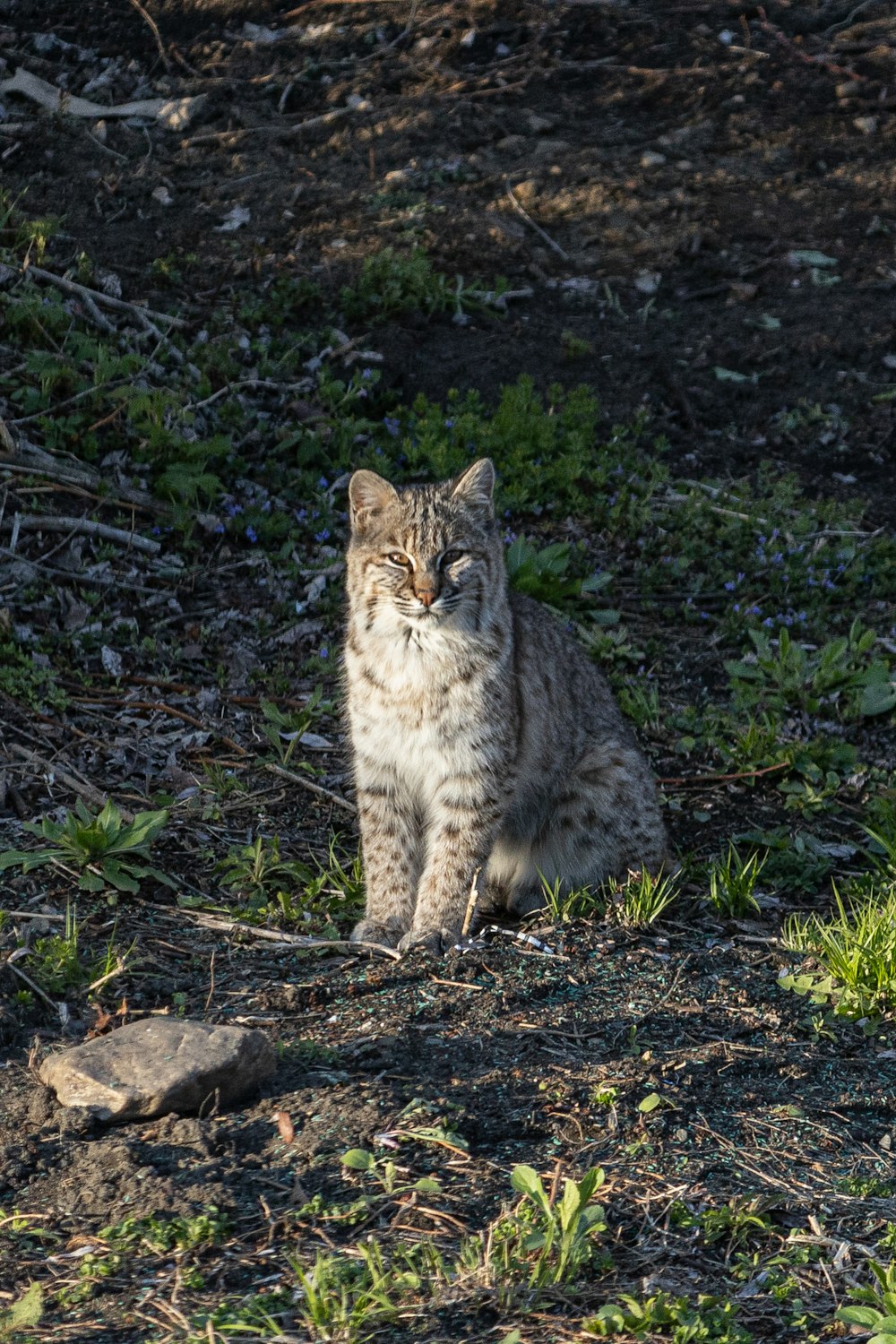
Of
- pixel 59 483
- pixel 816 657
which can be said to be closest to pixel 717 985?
pixel 816 657

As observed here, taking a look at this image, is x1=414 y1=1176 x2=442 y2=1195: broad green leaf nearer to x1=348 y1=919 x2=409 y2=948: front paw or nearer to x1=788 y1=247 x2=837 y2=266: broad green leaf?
x1=348 y1=919 x2=409 y2=948: front paw

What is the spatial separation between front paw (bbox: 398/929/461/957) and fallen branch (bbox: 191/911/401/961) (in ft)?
0.25

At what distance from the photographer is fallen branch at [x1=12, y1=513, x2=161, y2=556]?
23.6 ft

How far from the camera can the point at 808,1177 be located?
3529mm

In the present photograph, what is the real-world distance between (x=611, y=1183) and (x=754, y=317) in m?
7.92

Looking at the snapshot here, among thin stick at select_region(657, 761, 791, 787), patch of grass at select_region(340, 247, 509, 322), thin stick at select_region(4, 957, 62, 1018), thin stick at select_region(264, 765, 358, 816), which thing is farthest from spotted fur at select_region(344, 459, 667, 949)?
patch of grass at select_region(340, 247, 509, 322)

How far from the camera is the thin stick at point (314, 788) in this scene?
6176 millimetres

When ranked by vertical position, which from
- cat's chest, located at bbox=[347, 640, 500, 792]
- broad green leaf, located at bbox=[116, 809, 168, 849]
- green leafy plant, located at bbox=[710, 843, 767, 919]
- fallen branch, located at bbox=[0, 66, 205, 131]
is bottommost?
green leafy plant, located at bbox=[710, 843, 767, 919]

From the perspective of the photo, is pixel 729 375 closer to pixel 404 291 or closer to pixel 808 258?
pixel 808 258

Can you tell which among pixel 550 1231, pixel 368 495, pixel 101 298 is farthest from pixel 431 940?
pixel 101 298

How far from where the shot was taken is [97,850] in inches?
203

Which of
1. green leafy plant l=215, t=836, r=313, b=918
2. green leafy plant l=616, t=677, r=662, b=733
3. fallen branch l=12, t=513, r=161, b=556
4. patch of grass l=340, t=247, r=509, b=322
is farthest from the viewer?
patch of grass l=340, t=247, r=509, b=322

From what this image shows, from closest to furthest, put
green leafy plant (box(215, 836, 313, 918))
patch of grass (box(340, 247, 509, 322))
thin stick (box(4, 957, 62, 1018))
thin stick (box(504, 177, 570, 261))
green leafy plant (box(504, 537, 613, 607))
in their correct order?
thin stick (box(4, 957, 62, 1018))
green leafy plant (box(215, 836, 313, 918))
green leafy plant (box(504, 537, 613, 607))
patch of grass (box(340, 247, 509, 322))
thin stick (box(504, 177, 570, 261))

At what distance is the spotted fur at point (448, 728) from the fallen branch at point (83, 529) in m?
2.06
